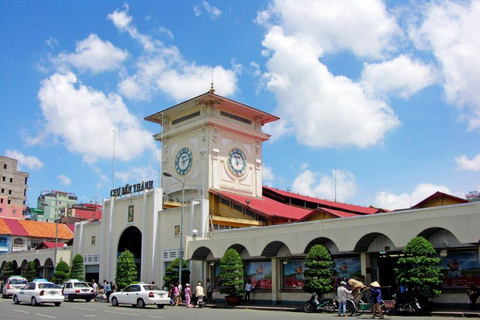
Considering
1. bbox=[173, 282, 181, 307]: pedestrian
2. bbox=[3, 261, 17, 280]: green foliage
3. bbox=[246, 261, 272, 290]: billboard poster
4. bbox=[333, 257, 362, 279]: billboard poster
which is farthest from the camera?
bbox=[3, 261, 17, 280]: green foliage

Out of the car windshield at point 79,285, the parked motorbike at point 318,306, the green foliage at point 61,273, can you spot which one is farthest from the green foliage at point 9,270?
the parked motorbike at point 318,306

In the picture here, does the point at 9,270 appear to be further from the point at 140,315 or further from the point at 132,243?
the point at 140,315

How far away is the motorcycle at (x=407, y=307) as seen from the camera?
1001 inches

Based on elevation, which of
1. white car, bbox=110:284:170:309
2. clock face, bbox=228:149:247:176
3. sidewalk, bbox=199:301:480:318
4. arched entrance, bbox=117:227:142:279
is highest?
clock face, bbox=228:149:247:176

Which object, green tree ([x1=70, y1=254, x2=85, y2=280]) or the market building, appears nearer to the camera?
the market building

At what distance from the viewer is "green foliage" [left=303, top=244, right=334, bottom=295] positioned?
97.8 ft

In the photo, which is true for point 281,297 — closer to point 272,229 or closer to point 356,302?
point 272,229

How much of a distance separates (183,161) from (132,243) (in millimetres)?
9047

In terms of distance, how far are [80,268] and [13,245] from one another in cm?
3394

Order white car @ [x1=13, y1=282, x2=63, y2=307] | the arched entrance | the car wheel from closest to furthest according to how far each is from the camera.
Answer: white car @ [x1=13, y1=282, x2=63, y2=307] < the car wheel < the arched entrance

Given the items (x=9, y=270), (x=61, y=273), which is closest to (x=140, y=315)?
(x=61, y=273)

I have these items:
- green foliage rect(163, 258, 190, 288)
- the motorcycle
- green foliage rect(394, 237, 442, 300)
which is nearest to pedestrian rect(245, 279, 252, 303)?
green foliage rect(163, 258, 190, 288)

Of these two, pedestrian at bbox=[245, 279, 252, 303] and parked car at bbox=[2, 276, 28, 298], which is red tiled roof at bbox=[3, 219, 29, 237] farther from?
pedestrian at bbox=[245, 279, 252, 303]

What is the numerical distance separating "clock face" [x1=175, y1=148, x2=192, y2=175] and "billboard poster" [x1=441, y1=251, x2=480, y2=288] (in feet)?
92.4
